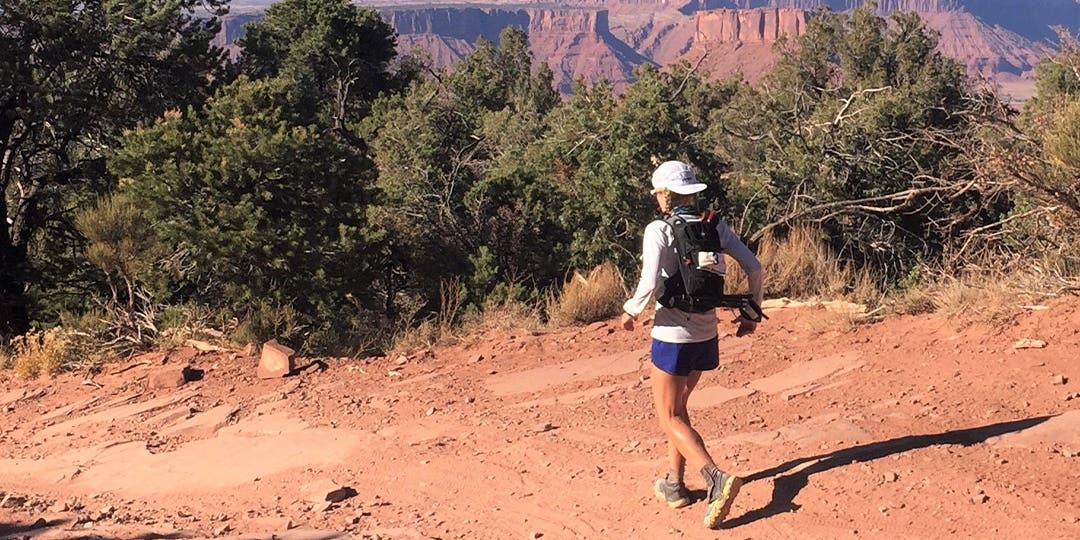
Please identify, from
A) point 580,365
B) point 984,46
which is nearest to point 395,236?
point 580,365

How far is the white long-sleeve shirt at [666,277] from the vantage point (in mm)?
4336

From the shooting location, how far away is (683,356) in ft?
14.6

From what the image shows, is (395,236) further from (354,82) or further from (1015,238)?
(354,82)

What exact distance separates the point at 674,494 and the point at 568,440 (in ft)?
4.51

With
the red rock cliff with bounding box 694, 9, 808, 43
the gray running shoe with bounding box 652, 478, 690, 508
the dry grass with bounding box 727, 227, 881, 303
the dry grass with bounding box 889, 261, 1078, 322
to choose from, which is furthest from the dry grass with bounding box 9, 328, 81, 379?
the red rock cliff with bounding box 694, 9, 808, 43

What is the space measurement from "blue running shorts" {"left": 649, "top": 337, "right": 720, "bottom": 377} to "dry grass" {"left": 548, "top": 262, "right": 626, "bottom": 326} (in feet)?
15.0

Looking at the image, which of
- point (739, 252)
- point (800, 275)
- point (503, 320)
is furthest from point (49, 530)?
point (800, 275)

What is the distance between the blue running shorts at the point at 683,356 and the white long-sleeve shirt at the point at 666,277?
0.10ft

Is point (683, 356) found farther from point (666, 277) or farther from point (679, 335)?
point (666, 277)

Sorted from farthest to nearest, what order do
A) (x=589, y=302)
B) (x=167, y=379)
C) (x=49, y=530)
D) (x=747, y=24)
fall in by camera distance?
(x=747, y=24)
(x=589, y=302)
(x=167, y=379)
(x=49, y=530)

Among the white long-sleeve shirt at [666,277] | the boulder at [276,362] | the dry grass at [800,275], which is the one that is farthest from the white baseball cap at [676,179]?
the dry grass at [800,275]

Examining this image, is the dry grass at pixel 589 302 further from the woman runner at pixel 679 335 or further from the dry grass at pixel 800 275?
the woman runner at pixel 679 335

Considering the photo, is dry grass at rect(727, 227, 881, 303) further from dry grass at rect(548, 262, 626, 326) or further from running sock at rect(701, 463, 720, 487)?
running sock at rect(701, 463, 720, 487)

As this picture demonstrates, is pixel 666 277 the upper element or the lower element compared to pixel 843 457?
upper
